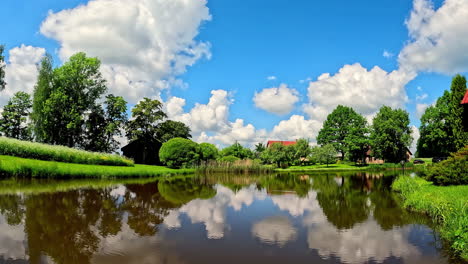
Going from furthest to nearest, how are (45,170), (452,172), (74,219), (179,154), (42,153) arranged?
(179,154) → (42,153) → (45,170) → (452,172) → (74,219)

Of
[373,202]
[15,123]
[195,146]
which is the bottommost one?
[373,202]

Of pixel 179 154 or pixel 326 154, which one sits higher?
pixel 326 154

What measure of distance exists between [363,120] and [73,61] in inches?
2158

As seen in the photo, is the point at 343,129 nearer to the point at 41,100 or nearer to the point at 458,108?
the point at 458,108

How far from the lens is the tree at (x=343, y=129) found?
5666 centimetres

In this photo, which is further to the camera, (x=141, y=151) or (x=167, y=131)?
(x=167, y=131)

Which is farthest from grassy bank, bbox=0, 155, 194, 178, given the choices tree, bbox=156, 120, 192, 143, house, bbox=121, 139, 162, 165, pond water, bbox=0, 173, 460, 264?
tree, bbox=156, 120, 192, 143

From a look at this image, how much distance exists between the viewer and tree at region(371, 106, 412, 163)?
183 feet

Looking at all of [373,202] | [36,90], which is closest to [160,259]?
[373,202]

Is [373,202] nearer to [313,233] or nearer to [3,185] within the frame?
[313,233]

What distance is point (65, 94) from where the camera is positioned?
37594 mm

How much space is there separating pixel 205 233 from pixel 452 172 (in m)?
12.7

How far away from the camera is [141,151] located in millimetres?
44969

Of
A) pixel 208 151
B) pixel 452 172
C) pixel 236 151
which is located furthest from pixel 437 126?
pixel 452 172
